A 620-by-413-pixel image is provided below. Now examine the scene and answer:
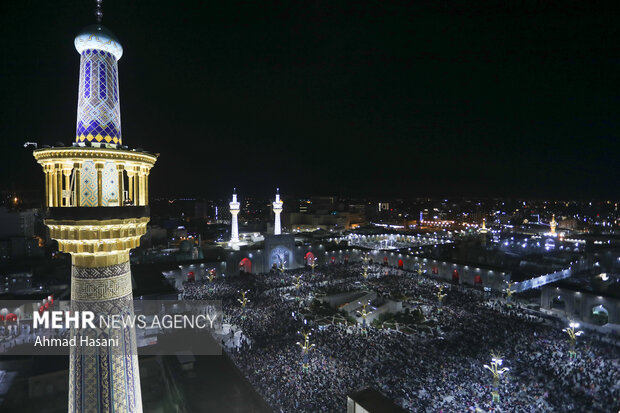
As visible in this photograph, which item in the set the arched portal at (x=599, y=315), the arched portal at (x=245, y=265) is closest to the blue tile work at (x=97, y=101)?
the arched portal at (x=599, y=315)

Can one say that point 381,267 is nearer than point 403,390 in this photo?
No

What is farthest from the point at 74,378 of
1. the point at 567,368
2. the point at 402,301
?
the point at 402,301

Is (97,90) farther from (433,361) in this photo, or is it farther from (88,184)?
(433,361)

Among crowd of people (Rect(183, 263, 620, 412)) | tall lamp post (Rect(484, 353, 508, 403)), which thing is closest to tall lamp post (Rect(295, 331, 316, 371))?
crowd of people (Rect(183, 263, 620, 412))

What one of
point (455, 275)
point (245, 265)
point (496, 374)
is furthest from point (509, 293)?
point (245, 265)

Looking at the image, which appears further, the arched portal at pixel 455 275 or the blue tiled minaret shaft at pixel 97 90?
the arched portal at pixel 455 275

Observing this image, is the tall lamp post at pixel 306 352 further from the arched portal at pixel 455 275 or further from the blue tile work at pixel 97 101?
the arched portal at pixel 455 275

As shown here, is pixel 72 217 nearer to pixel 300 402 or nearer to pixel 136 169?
pixel 136 169
